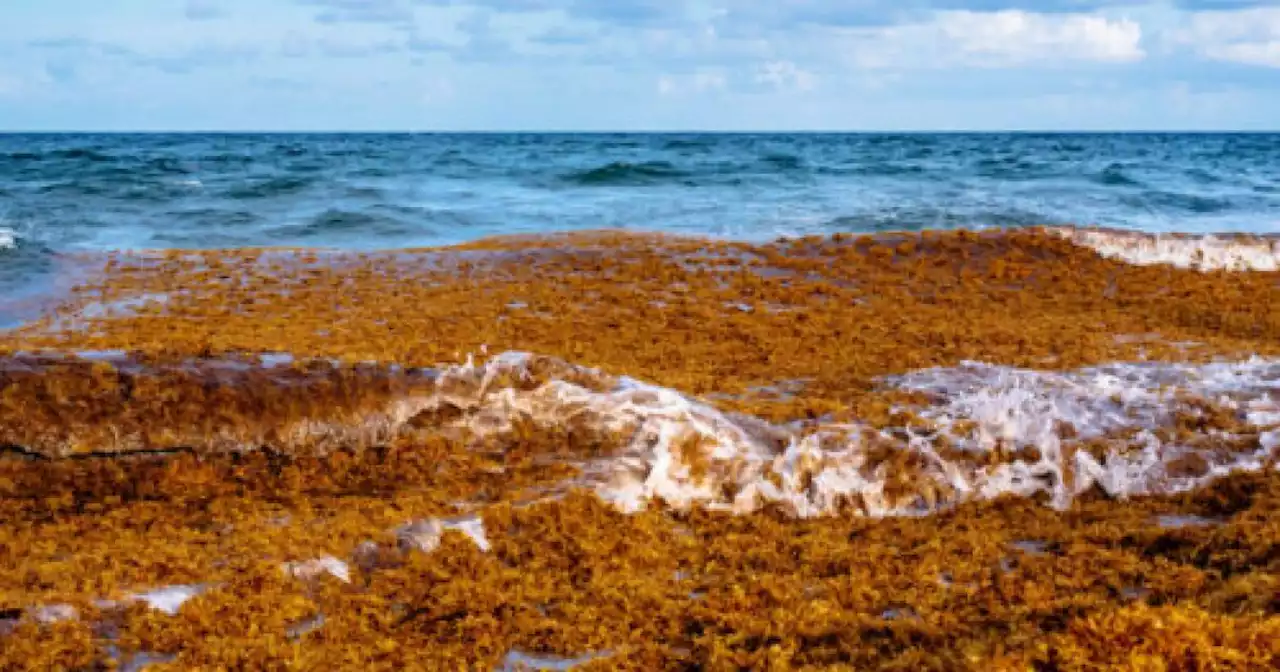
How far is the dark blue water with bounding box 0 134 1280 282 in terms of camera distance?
1659 cm

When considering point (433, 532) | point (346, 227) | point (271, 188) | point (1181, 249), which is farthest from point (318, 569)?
point (271, 188)

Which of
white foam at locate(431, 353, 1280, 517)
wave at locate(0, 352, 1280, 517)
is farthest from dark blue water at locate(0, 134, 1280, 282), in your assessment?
white foam at locate(431, 353, 1280, 517)

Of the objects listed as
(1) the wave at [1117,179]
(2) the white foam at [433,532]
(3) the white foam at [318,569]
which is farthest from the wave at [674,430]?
(1) the wave at [1117,179]

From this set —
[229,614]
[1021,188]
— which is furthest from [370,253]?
[1021,188]

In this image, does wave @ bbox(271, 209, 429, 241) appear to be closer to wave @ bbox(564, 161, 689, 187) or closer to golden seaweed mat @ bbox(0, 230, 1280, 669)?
golden seaweed mat @ bbox(0, 230, 1280, 669)

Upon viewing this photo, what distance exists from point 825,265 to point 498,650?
831cm

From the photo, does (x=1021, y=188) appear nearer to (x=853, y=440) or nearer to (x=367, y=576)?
(x=853, y=440)

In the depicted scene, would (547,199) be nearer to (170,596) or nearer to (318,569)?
(318,569)

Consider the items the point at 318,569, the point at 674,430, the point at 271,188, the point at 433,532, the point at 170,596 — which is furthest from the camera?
the point at 271,188

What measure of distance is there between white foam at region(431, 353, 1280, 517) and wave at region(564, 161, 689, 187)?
22.7 meters

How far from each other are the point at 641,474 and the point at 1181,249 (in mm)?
9855

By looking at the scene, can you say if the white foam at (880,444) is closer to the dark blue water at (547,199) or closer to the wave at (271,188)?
the dark blue water at (547,199)

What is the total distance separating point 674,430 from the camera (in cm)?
487

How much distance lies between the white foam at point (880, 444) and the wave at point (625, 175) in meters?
22.7
